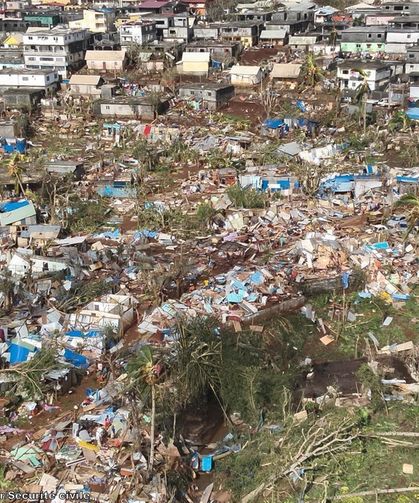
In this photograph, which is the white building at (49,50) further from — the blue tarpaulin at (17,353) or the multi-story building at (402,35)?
the blue tarpaulin at (17,353)

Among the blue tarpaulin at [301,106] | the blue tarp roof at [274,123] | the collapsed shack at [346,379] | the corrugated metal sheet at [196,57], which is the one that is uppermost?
the corrugated metal sheet at [196,57]

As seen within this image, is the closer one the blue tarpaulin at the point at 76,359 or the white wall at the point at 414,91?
the blue tarpaulin at the point at 76,359

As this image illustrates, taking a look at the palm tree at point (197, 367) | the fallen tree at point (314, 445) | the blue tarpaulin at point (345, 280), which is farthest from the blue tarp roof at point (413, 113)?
the fallen tree at point (314, 445)

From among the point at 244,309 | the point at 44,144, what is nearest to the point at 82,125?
the point at 44,144

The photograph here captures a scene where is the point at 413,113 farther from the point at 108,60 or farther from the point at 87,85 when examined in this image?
the point at 108,60

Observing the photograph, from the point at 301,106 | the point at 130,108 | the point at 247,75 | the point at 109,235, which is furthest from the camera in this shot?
the point at 247,75

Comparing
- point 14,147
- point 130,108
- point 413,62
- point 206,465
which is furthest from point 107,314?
point 413,62
